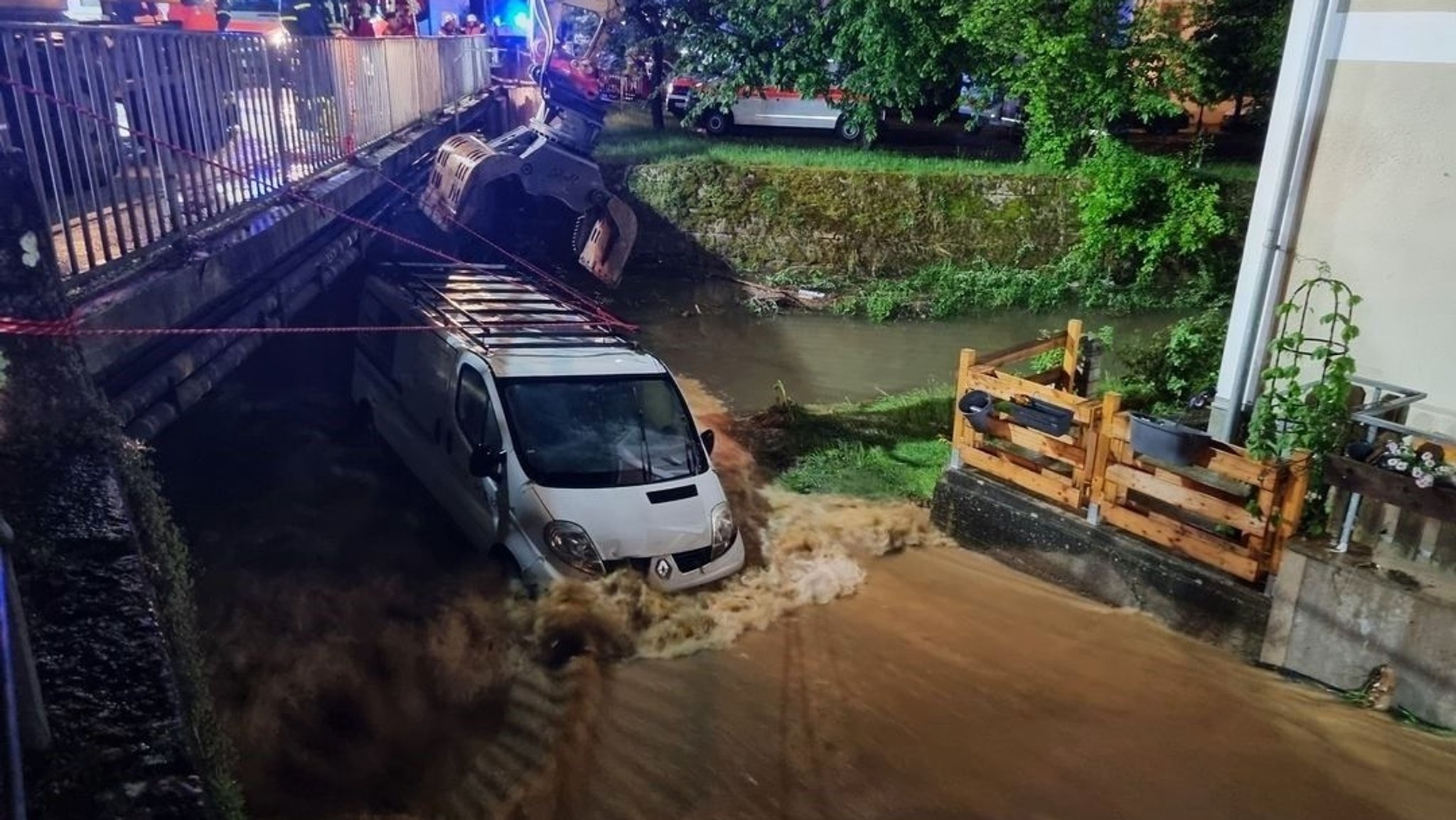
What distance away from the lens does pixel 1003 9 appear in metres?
18.2

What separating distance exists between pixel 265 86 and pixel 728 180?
12.1 meters

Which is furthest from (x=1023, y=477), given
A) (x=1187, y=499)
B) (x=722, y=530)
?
(x=722, y=530)

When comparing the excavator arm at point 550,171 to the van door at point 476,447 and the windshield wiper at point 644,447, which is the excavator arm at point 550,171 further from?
the windshield wiper at point 644,447

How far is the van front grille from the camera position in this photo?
7488 mm

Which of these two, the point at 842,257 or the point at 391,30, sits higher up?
the point at 391,30

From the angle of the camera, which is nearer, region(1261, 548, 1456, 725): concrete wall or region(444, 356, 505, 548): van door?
region(1261, 548, 1456, 725): concrete wall

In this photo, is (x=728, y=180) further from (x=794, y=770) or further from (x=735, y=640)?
(x=794, y=770)

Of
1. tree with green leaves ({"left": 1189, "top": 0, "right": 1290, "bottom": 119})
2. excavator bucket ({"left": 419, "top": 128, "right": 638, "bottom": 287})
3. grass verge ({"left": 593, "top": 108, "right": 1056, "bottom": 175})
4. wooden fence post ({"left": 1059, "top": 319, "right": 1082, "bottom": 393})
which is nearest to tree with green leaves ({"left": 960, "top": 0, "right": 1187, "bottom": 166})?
tree with green leaves ({"left": 1189, "top": 0, "right": 1290, "bottom": 119})

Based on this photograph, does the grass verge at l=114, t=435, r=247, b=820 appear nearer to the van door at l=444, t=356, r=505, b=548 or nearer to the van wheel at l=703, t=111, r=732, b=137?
the van door at l=444, t=356, r=505, b=548

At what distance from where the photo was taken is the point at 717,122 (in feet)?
77.4

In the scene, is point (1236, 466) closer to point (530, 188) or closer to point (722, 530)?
point (722, 530)

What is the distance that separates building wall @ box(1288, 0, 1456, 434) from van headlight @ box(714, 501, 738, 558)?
508cm

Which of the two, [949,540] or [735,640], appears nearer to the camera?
[735,640]

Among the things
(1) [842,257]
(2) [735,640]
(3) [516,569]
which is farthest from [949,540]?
(1) [842,257]
